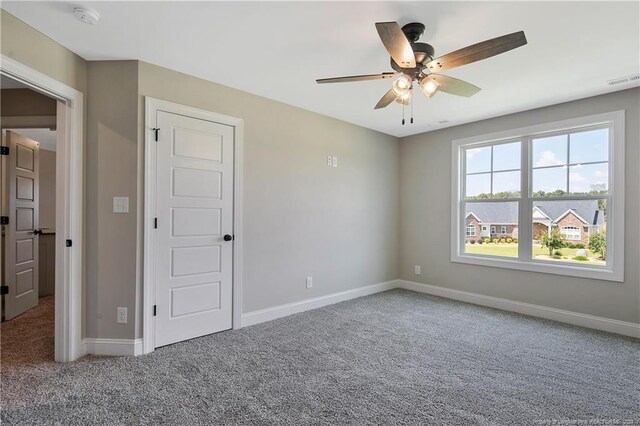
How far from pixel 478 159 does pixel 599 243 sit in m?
1.69

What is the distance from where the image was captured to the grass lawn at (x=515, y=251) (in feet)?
11.4

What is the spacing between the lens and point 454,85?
228 centimetres

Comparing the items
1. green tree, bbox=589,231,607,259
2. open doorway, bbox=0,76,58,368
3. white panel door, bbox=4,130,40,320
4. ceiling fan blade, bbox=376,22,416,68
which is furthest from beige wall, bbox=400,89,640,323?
white panel door, bbox=4,130,40,320

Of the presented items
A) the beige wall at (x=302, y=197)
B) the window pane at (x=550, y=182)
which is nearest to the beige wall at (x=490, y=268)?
the beige wall at (x=302, y=197)

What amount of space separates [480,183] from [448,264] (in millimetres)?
1244

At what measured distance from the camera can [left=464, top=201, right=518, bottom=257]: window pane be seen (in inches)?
160

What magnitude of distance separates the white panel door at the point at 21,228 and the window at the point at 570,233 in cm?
627

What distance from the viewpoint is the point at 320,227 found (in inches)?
161

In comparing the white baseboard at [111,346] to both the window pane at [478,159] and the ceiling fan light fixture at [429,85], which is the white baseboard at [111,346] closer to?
the ceiling fan light fixture at [429,85]

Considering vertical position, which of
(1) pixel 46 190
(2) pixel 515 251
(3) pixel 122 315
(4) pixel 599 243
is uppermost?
(1) pixel 46 190

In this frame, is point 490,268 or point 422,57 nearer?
point 422,57

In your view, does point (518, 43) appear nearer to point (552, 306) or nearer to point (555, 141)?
point (555, 141)

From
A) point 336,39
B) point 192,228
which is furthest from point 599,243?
point 192,228

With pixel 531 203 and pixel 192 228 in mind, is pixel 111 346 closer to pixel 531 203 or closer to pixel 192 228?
pixel 192 228
